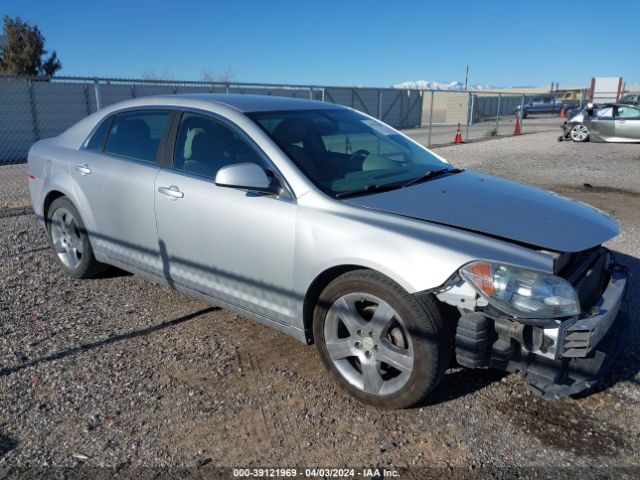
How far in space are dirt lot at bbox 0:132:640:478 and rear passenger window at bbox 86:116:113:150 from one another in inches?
53.9

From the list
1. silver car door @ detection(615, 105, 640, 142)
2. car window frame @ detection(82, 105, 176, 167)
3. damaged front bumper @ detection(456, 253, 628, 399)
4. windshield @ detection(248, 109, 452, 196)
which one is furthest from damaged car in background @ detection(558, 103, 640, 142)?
car window frame @ detection(82, 105, 176, 167)

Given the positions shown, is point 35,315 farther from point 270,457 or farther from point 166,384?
point 270,457

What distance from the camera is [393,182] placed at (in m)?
3.57

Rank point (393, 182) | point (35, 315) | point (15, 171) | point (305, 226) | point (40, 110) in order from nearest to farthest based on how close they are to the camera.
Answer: point (305, 226)
point (393, 182)
point (35, 315)
point (15, 171)
point (40, 110)

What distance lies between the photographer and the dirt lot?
267 cm

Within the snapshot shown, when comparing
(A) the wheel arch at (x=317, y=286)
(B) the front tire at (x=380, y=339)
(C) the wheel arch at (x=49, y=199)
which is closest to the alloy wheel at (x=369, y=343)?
(B) the front tire at (x=380, y=339)

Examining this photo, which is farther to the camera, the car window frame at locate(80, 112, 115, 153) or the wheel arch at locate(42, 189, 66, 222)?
the wheel arch at locate(42, 189, 66, 222)

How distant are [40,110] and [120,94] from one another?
2.45 metres

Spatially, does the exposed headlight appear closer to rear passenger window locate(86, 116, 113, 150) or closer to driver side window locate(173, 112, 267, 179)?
driver side window locate(173, 112, 267, 179)

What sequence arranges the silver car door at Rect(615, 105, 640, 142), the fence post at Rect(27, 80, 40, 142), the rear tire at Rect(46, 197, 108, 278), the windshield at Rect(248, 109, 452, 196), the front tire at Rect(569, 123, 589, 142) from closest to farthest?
the windshield at Rect(248, 109, 452, 196) → the rear tire at Rect(46, 197, 108, 278) → the fence post at Rect(27, 80, 40, 142) → the silver car door at Rect(615, 105, 640, 142) → the front tire at Rect(569, 123, 589, 142)

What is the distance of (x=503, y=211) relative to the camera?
3186 mm

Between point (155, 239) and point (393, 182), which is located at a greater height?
point (393, 182)

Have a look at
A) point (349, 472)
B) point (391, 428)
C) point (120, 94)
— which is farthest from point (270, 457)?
point (120, 94)

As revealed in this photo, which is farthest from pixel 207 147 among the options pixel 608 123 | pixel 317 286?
pixel 608 123
